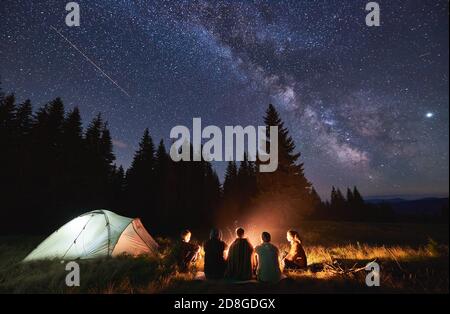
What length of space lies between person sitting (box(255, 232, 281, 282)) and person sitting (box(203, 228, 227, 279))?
1.03 m

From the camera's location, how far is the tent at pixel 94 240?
9.70 meters

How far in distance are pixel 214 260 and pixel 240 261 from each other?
740 mm

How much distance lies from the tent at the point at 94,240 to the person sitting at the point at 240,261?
5381 mm

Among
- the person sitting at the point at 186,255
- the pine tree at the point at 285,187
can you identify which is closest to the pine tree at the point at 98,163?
the pine tree at the point at 285,187

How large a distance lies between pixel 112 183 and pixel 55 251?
29.1m

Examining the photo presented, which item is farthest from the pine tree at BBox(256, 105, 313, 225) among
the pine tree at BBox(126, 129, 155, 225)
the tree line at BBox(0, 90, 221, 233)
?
the pine tree at BBox(126, 129, 155, 225)

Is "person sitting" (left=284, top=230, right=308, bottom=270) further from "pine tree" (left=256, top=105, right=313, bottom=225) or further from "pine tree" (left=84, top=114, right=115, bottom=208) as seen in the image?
"pine tree" (left=84, top=114, right=115, bottom=208)

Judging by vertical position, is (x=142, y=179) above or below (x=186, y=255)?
above

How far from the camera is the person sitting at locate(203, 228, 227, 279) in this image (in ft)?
22.5

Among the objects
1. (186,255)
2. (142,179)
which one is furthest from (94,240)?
(142,179)

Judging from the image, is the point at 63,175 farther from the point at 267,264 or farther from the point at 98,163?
the point at 267,264

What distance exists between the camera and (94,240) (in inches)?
395
